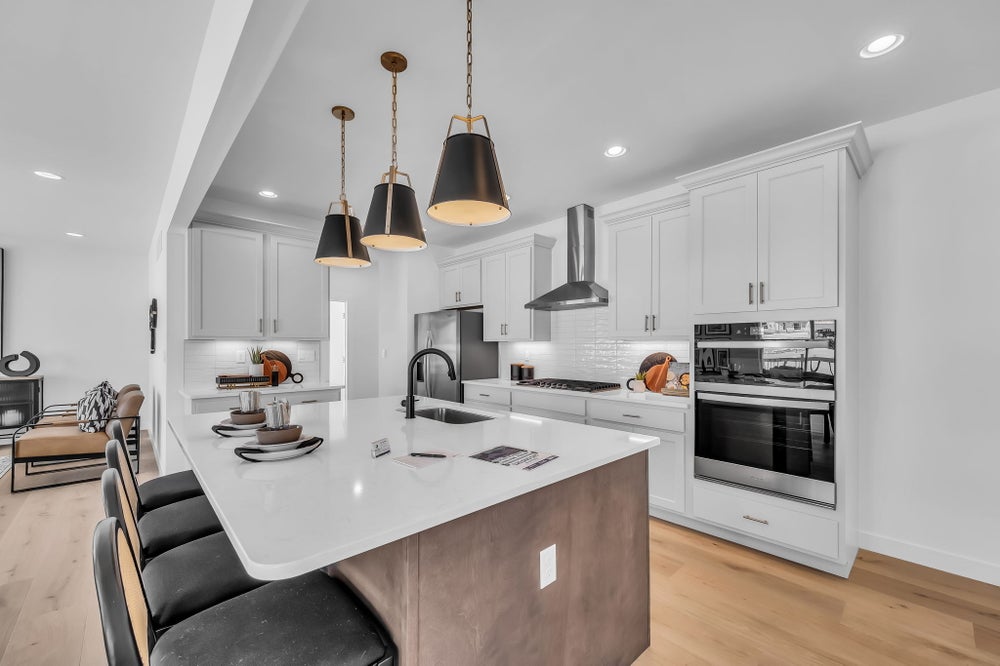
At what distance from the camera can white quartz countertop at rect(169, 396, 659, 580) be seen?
3.00 ft

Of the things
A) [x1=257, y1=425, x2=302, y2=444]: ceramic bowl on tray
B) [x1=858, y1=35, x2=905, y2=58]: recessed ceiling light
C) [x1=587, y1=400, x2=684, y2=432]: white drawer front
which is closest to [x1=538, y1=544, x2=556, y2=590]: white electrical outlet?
[x1=257, y1=425, x2=302, y2=444]: ceramic bowl on tray

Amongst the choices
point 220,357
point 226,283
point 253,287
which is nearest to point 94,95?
point 226,283

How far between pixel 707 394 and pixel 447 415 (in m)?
1.71

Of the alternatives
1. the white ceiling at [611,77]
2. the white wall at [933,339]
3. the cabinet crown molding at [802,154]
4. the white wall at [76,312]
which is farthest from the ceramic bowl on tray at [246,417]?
the white wall at [76,312]

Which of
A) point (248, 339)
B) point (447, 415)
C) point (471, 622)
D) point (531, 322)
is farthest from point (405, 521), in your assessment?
point (248, 339)

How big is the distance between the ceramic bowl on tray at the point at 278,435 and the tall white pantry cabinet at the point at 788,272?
8.16ft

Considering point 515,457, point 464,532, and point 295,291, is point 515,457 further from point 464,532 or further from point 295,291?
point 295,291

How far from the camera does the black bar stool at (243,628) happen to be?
800 millimetres

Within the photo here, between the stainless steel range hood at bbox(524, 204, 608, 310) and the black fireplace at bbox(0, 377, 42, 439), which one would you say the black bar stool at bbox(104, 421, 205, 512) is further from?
the black fireplace at bbox(0, 377, 42, 439)

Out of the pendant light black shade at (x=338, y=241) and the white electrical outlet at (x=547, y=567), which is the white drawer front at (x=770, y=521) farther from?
the pendant light black shade at (x=338, y=241)

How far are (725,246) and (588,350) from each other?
5.83ft

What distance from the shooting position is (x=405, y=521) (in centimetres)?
100

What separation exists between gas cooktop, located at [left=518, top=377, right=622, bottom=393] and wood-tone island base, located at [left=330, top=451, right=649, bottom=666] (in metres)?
2.06

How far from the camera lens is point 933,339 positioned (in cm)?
255
